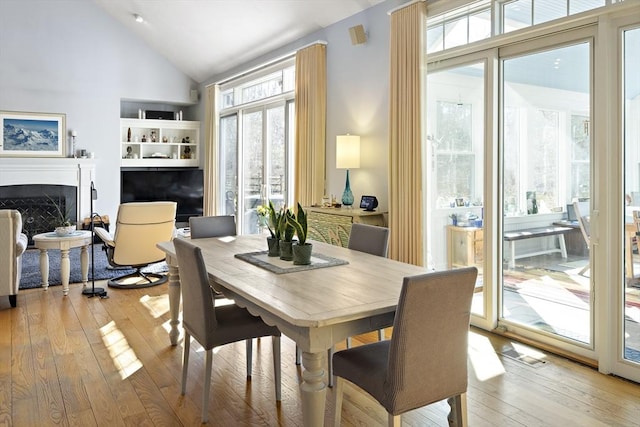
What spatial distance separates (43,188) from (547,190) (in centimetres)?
752

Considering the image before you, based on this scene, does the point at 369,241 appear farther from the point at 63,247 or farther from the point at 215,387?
the point at 63,247

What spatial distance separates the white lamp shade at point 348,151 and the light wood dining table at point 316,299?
202 centimetres

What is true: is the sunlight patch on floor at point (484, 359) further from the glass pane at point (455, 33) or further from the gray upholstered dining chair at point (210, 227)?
the glass pane at point (455, 33)

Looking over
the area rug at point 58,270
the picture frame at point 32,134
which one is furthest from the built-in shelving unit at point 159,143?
the area rug at point 58,270

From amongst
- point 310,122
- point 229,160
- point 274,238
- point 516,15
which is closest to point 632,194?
point 516,15

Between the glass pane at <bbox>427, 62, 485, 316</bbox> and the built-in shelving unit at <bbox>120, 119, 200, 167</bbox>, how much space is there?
6.03 metres

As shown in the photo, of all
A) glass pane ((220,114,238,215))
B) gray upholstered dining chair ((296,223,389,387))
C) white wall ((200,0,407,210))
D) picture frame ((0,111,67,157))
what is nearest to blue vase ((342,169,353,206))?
white wall ((200,0,407,210))

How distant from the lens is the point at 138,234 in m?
5.23

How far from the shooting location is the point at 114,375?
3107 millimetres

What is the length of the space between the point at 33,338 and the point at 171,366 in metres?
1.32

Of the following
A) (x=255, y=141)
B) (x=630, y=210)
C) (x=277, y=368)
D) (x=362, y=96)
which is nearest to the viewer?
(x=277, y=368)

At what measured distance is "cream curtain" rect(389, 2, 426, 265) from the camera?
4223 mm

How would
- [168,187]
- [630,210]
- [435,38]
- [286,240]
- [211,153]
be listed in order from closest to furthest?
[286,240] → [630,210] → [435,38] → [211,153] → [168,187]

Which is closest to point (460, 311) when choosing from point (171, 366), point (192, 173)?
point (171, 366)
